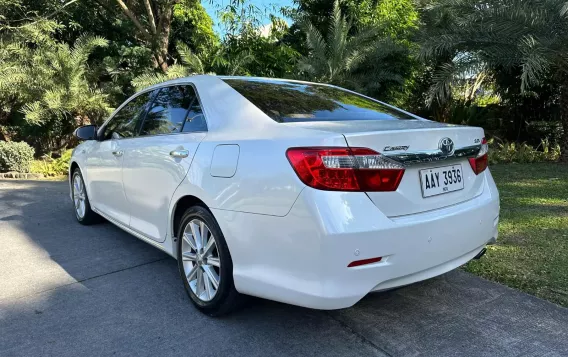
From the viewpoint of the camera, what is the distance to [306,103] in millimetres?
3123

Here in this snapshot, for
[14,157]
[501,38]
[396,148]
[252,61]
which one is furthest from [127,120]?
[14,157]

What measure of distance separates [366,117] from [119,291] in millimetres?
2283

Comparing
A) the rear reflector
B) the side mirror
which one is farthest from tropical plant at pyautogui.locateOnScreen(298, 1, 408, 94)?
the rear reflector

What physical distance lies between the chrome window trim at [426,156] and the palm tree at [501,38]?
503 cm

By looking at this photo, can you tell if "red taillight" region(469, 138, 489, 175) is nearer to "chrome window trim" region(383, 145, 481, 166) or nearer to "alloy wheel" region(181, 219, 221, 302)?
"chrome window trim" region(383, 145, 481, 166)

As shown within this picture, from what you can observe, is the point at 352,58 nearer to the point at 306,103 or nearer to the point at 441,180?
the point at 306,103

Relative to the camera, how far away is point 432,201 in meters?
2.45

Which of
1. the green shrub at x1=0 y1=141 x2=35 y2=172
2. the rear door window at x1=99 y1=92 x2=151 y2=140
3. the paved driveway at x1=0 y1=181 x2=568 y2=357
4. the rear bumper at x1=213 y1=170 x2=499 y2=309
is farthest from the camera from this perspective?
the green shrub at x1=0 y1=141 x2=35 y2=172

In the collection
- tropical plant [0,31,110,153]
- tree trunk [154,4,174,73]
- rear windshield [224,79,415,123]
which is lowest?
rear windshield [224,79,415,123]

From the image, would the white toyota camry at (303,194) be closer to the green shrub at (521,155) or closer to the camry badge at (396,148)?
the camry badge at (396,148)

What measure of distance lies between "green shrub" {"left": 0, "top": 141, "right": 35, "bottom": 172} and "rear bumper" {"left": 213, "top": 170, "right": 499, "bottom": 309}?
10.3 m

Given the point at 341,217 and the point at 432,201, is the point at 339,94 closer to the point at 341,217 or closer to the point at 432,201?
the point at 432,201

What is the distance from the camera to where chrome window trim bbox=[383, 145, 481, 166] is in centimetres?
231

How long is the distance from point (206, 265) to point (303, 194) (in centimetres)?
107
